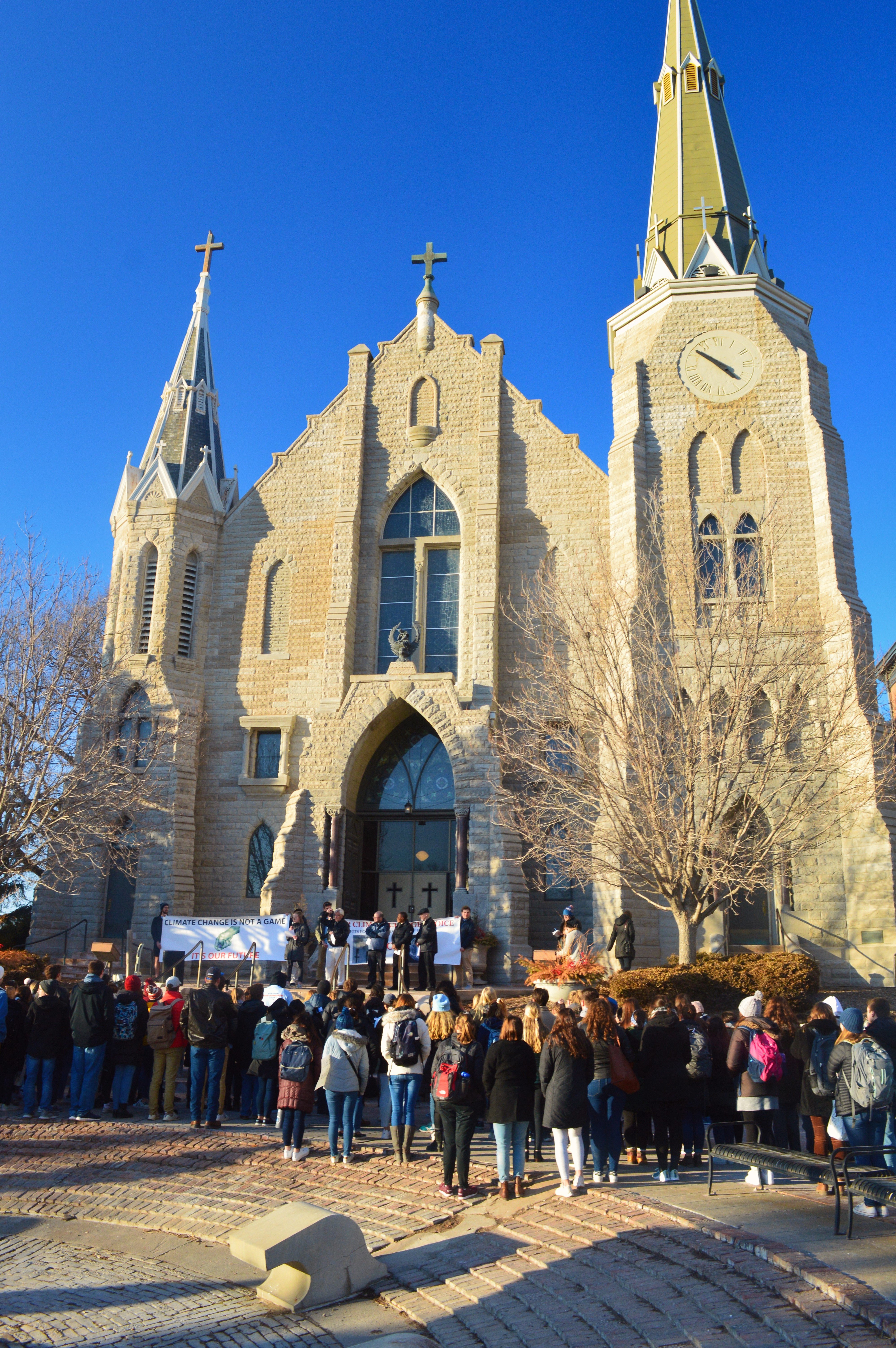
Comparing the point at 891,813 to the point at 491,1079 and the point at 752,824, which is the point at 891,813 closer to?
the point at 752,824

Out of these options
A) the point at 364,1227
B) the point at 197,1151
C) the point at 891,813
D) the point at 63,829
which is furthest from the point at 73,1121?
the point at 891,813

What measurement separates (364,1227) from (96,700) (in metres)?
17.6

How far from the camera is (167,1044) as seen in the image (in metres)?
11.8

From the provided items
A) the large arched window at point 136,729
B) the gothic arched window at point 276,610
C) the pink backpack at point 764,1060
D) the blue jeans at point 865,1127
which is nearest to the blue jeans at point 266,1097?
the pink backpack at point 764,1060

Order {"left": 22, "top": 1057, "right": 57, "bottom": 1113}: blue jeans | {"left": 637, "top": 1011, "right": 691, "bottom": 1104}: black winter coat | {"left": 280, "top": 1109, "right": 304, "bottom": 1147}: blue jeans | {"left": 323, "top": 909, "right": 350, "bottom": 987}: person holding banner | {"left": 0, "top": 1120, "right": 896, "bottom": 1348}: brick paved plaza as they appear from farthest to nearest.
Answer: {"left": 323, "top": 909, "right": 350, "bottom": 987}: person holding banner → {"left": 22, "top": 1057, "right": 57, "bottom": 1113}: blue jeans → {"left": 280, "top": 1109, "right": 304, "bottom": 1147}: blue jeans → {"left": 637, "top": 1011, "right": 691, "bottom": 1104}: black winter coat → {"left": 0, "top": 1120, "right": 896, "bottom": 1348}: brick paved plaza

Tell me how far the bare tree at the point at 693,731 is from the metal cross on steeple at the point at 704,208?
417 inches

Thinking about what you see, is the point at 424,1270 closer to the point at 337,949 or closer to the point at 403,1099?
the point at 403,1099

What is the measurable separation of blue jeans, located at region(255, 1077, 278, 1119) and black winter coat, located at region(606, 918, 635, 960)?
7732 millimetres

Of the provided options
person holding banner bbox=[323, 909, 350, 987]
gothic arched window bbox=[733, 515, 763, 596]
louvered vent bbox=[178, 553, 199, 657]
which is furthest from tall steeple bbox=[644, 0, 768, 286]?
person holding banner bbox=[323, 909, 350, 987]

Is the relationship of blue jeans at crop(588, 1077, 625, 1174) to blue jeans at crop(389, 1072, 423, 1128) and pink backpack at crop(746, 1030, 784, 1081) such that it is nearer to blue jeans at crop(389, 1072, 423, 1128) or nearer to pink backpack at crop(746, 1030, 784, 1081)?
pink backpack at crop(746, 1030, 784, 1081)

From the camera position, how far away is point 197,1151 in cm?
1077

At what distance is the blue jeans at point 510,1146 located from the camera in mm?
8883

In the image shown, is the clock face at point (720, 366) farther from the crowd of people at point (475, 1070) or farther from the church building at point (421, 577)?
the crowd of people at point (475, 1070)

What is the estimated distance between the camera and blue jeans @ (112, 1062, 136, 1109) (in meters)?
12.1
